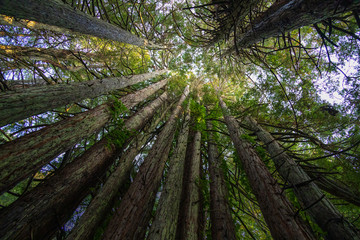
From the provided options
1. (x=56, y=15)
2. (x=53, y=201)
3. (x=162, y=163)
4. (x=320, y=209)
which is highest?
(x=56, y=15)

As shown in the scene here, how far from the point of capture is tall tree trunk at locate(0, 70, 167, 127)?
2199 millimetres

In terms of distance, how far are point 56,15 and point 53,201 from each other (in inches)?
140

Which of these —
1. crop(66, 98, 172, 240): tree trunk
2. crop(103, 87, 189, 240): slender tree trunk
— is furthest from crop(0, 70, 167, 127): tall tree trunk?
crop(103, 87, 189, 240): slender tree trunk

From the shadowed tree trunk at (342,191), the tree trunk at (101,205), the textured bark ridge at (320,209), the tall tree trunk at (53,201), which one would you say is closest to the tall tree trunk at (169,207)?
the tree trunk at (101,205)

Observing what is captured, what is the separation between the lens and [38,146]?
2.41 m

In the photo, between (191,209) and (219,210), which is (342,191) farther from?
(191,209)

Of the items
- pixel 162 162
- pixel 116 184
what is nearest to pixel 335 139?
pixel 162 162

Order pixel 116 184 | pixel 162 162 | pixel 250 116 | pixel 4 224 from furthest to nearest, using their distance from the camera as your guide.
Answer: pixel 250 116, pixel 162 162, pixel 116 184, pixel 4 224

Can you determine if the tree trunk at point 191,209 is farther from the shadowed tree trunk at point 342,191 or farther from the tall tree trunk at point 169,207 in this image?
the shadowed tree trunk at point 342,191

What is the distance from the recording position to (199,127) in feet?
19.2

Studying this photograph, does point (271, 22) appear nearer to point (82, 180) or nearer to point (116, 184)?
point (116, 184)

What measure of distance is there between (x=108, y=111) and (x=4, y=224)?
2.75 m

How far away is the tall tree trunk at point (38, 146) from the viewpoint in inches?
78.6

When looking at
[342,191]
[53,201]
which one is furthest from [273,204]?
[53,201]
